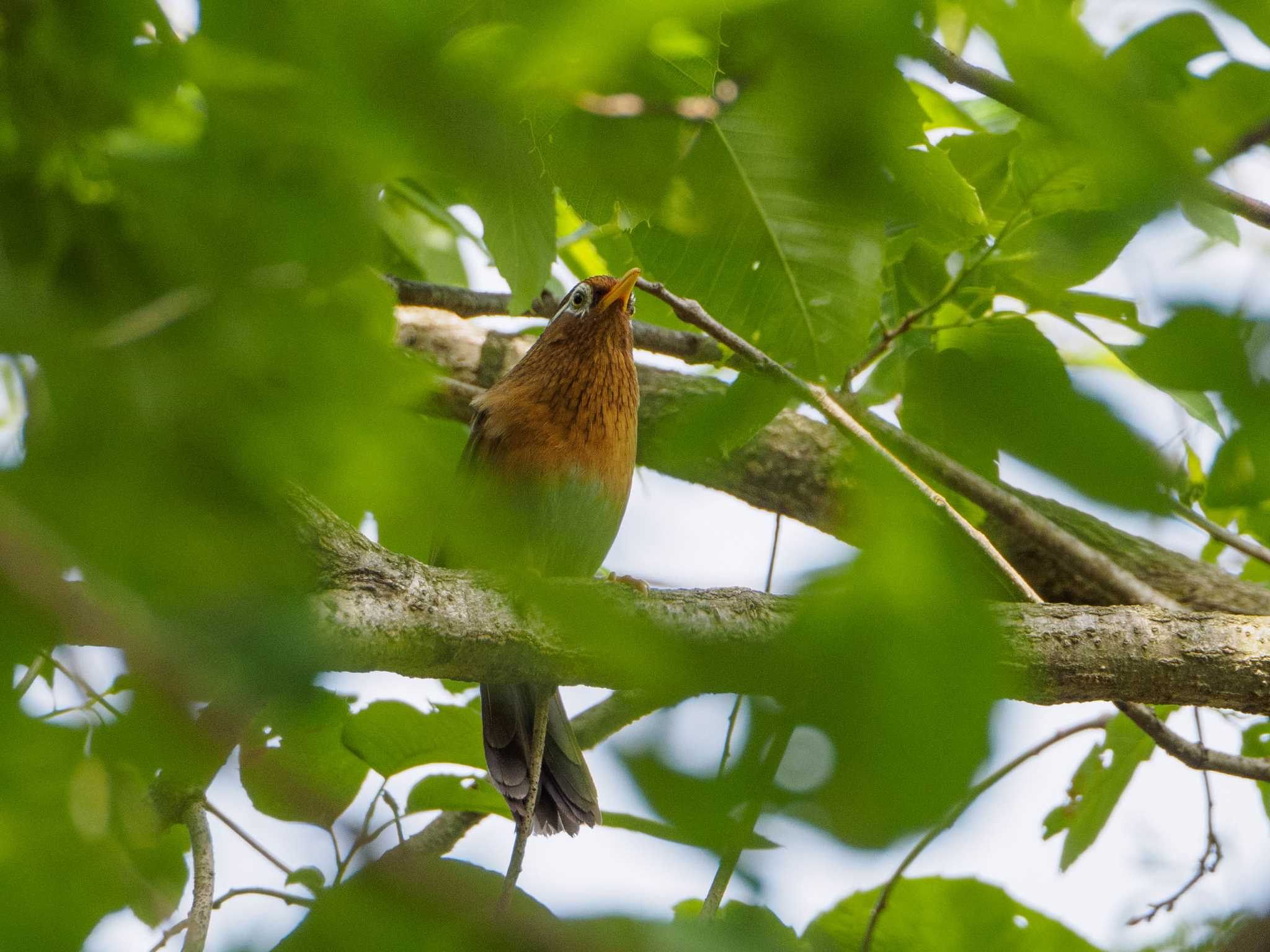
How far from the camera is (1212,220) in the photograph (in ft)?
1.89

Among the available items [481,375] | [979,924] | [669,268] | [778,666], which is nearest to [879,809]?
[778,666]

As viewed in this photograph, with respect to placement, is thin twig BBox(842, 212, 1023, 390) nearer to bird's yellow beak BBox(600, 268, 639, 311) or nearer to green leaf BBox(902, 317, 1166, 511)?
bird's yellow beak BBox(600, 268, 639, 311)

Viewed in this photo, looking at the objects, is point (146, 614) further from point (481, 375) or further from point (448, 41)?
point (481, 375)

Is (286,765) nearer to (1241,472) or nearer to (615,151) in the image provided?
(615,151)

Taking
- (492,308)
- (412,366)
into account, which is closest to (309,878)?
(412,366)

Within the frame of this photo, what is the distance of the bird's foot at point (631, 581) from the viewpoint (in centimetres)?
67

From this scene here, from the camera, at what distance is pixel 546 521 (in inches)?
44.5

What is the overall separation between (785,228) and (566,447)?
3560mm

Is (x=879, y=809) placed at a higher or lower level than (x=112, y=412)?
lower

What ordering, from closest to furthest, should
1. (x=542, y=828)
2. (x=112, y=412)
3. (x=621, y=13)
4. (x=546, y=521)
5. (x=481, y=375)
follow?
(x=621, y=13), (x=112, y=412), (x=546, y=521), (x=542, y=828), (x=481, y=375)

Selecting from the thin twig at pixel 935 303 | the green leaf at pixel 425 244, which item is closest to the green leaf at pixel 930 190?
the thin twig at pixel 935 303

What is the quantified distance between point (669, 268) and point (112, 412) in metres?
1.22

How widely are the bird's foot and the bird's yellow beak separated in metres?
2.63

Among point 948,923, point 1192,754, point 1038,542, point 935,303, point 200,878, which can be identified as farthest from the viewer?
point 1038,542
